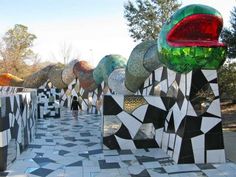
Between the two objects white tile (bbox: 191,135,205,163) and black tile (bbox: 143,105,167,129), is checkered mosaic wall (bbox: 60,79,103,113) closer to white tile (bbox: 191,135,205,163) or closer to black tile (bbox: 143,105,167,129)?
black tile (bbox: 143,105,167,129)

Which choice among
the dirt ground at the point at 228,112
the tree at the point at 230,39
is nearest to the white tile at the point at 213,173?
the dirt ground at the point at 228,112

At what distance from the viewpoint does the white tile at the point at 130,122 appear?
331 inches

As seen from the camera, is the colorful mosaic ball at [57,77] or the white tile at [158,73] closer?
the white tile at [158,73]

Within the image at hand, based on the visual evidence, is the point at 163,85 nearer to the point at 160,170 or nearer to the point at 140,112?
the point at 140,112

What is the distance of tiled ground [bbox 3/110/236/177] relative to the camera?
636 centimetres

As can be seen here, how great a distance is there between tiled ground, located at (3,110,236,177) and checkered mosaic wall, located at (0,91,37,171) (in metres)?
0.22

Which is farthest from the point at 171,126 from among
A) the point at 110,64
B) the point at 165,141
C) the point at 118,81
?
the point at 110,64

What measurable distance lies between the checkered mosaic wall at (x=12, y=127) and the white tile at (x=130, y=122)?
A: 8.18 ft

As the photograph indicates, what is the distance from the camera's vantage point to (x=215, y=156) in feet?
23.0

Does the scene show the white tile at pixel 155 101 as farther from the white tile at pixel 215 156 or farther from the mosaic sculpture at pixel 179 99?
the white tile at pixel 215 156

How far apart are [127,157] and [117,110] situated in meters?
1.36

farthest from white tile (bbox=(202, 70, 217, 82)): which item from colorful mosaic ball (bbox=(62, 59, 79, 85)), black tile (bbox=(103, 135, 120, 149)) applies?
colorful mosaic ball (bbox=(62, 59, 79, 85))

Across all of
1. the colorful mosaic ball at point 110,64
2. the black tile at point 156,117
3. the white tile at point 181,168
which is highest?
the colorful mosaic ball at point 110,64

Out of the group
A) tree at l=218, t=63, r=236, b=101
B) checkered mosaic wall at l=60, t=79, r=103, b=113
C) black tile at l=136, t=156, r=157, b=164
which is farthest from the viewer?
checkered mosaic wall at l=60, t=79, r=103, b=113
